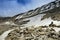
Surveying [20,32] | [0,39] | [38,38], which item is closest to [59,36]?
[38,38]

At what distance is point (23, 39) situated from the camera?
112ft

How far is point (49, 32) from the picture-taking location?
1340 inches

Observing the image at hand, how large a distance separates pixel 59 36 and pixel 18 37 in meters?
8.14

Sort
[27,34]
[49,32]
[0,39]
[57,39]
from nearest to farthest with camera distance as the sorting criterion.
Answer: [57,39], [49,32], [27,34], [0,39]

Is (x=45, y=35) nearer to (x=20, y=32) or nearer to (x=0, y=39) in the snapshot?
(x=20, y=32)

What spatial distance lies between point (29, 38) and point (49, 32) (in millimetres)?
3885

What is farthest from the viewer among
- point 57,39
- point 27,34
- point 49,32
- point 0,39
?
point 0,39

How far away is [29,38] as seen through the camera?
33375mm

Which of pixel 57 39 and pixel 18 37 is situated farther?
pixel 18 37

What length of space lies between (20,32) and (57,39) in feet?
31.6

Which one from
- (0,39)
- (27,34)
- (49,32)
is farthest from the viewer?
(0,39)

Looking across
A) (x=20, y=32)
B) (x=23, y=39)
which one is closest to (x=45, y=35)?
(x=23, y=39)

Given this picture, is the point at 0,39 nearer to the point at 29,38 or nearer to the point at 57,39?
the point at 29,38

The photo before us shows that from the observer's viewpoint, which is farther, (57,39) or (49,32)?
(49,32)
